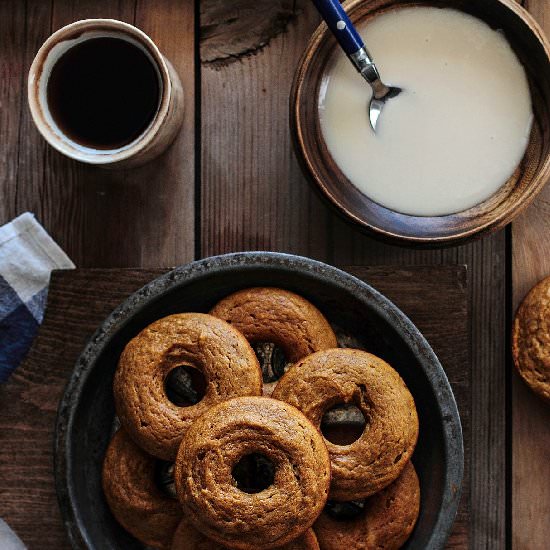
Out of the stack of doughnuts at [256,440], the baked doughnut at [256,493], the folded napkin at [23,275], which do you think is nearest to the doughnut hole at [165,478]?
the stack of doughnuts at [256,440]

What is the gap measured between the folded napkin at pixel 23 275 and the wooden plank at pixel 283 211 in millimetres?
211

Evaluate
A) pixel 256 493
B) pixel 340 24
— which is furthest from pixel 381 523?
pixel 340 24

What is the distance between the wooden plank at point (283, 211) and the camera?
1051 millimetres

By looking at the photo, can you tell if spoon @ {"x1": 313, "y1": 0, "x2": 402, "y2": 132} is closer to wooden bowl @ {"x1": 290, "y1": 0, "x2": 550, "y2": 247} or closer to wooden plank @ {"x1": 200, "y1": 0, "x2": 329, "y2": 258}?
wooden bowl @ {"x1": 290, "y1": 0, "x2": 550, "y2": 247}

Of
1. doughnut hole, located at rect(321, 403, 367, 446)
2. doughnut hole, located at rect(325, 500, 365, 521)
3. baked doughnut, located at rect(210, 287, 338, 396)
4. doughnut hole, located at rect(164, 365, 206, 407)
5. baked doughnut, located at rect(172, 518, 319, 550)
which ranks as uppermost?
baked doughnut, located at rect(210, 287, 338, 396)

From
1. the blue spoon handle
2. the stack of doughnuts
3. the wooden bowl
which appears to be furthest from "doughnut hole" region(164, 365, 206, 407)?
the blue spoon handle

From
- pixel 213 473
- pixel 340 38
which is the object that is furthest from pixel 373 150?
pixel 213 473

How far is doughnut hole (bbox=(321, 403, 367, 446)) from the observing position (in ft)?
2.93

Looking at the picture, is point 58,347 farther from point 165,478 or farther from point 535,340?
point 535,340

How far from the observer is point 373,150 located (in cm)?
94

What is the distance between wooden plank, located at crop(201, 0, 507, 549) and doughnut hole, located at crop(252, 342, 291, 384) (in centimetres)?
16

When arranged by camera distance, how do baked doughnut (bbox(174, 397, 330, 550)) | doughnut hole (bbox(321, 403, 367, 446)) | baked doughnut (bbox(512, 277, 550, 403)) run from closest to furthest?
baked doughnut (bbox(174, 397, 330, 550)) → doughnut hole (bbox(321, 403, 367, 446)) → baked doughnut (bbox(512, 277, 550, 403))

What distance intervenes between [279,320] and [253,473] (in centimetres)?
17

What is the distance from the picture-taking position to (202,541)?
851 millimetres
